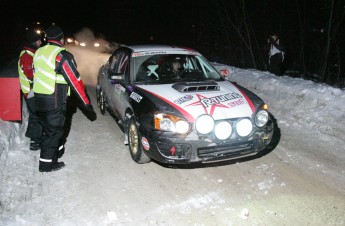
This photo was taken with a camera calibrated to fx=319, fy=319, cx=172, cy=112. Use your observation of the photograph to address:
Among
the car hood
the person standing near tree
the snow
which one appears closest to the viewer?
the snow

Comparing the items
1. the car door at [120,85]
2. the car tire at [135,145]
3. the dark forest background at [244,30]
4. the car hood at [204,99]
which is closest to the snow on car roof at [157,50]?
the car door at [120,85]

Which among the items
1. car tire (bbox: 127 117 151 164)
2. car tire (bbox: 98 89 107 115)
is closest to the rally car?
car tire (bbox: 127 117 151 164)

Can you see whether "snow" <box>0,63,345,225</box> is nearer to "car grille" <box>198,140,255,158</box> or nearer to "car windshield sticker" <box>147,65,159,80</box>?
"car grille" <box>198,140,255,158</box>

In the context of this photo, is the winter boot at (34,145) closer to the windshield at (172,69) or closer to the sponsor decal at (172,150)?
the windshield at (172,69)

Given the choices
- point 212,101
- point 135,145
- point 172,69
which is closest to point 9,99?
point 135,145

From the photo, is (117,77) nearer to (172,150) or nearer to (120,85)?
(120,85)

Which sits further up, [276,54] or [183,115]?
[276,54]

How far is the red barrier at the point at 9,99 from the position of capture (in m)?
5.68

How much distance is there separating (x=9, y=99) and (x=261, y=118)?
437cm

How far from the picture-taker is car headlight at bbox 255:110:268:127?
4.42m

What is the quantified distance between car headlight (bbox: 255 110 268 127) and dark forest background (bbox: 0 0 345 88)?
235 inches

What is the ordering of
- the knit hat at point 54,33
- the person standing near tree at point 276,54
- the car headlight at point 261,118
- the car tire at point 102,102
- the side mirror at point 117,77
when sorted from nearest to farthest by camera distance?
the knit hat at point 54,33
the car headlight at point 261,118
the side mirror at point 117,77
the car tire at point 102,102
the person standing near tree at point 276,54

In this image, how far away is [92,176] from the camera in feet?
14.5

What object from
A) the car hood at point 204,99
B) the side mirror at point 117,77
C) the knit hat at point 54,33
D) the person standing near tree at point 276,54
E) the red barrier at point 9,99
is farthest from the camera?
the person standing near tree at point 276,54
